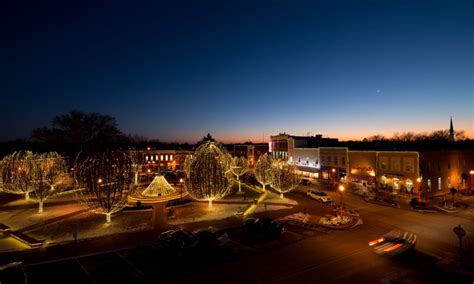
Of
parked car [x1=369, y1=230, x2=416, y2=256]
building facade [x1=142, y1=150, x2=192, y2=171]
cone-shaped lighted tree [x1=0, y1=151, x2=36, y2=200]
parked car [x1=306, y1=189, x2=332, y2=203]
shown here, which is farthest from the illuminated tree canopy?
building facade [x1=142, y1=150, x2=192, y2=171]

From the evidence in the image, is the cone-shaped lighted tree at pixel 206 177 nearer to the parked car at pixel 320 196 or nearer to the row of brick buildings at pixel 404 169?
the parked car at pixel 320 196

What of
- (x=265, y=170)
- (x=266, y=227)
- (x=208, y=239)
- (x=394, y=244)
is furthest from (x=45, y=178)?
(x=394, y=244)

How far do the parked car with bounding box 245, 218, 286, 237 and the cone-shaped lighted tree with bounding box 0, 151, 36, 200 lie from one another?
2850 centimetres

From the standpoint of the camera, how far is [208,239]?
1656cm

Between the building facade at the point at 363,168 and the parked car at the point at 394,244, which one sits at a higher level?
the building facade at the point at 363,168

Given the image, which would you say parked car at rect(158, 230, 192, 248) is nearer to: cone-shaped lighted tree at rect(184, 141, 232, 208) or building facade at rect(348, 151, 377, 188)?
cone-shaped lighted tree at rect(184, 141, 232, 208)

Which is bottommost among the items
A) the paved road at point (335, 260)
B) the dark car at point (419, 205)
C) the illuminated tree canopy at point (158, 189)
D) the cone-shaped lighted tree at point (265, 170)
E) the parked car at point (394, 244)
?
the paved road at point (335, 260)

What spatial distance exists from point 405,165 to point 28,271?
1613 inches

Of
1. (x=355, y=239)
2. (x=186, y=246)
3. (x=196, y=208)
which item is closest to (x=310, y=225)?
(x=355, y=239)

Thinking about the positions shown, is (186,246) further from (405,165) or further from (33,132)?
(33,132)

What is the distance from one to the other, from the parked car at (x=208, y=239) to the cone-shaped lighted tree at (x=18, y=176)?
2646cm

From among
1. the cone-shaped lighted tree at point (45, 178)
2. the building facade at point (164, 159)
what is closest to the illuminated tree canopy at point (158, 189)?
the cone-shaped lighted tree at point (45, 178)

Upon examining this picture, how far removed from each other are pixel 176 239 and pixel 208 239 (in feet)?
6.94

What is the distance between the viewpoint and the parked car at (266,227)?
61.6ft
